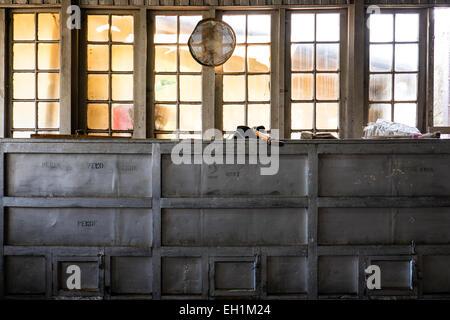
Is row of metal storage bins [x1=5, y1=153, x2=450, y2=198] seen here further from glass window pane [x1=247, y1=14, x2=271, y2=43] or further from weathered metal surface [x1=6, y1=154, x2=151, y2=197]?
glass window pane [x1=247, y1=14, x2=271, y2=43]

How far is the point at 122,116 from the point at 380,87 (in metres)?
3.55

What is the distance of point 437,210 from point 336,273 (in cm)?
102

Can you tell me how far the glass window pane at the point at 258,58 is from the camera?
465 cm

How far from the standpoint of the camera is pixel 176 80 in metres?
4.68

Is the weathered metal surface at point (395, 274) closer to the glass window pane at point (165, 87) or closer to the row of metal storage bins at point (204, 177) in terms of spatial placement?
the row of metal storage bins at point (204, 177)

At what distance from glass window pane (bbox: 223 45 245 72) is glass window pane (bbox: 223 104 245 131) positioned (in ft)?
1.63

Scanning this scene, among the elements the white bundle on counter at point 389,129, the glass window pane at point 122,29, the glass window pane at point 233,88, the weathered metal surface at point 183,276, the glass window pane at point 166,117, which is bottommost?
the weathered metal surface at point 183,276

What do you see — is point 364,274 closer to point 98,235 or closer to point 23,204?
point 98,235

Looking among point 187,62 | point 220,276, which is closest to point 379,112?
point 187,62

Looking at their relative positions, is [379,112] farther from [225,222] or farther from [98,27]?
[98,27]

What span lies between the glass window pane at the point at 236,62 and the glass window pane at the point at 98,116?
1.74m

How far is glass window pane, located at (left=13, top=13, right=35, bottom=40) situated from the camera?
468 centimetres

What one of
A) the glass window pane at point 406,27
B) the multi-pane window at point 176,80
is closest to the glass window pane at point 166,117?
the multi-pane window at point 176,80
